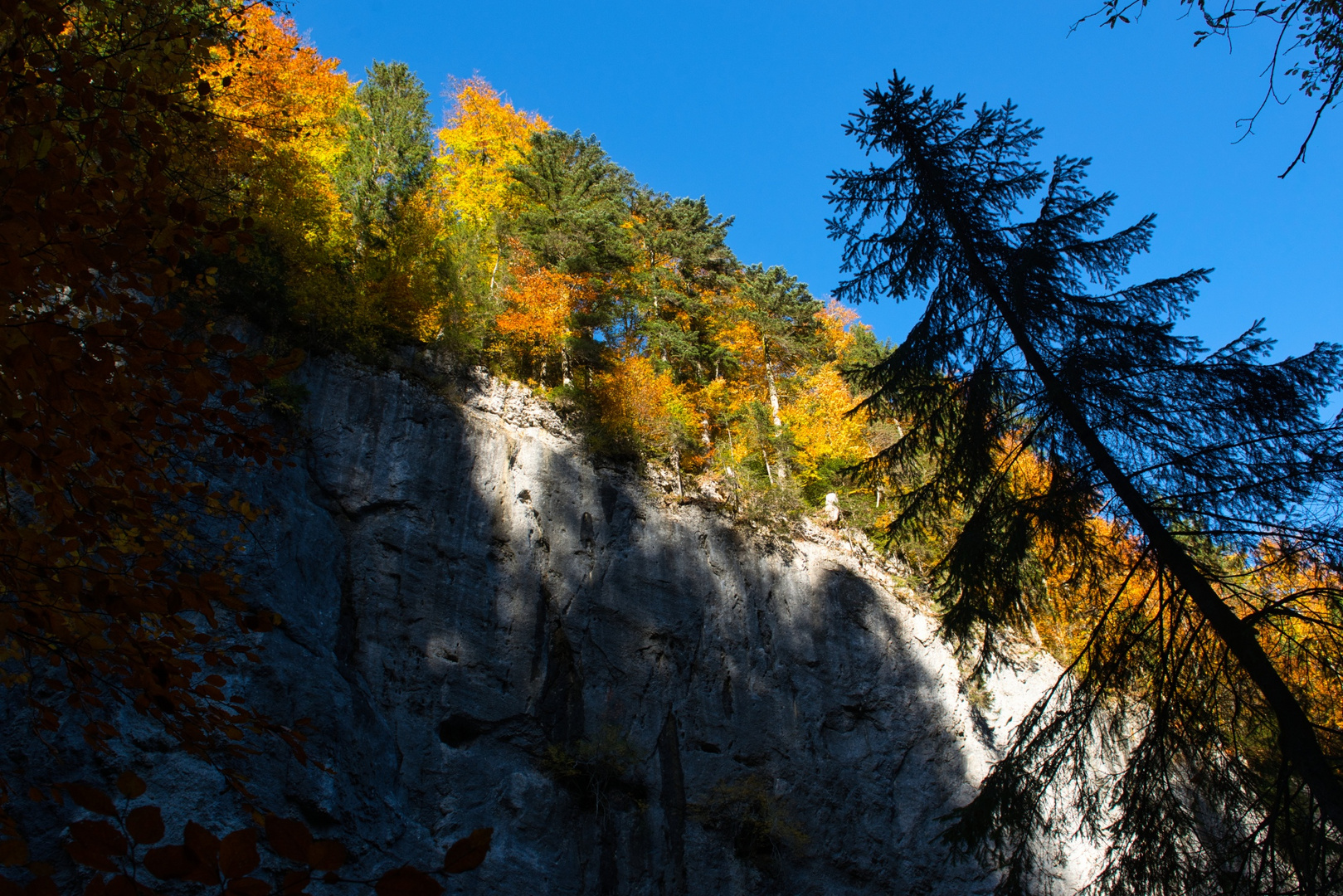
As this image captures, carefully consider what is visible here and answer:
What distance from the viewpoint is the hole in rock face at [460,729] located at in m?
11.1

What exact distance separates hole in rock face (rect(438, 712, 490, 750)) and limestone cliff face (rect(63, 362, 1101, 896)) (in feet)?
0.12

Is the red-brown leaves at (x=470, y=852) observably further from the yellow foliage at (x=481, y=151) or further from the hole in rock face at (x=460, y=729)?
the yellow foliage at (x=481, y=151)

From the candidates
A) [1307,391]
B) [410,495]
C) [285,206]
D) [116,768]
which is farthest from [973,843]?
[285,206]

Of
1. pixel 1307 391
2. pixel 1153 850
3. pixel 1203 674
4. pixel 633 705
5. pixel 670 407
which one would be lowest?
pixel 1153 850

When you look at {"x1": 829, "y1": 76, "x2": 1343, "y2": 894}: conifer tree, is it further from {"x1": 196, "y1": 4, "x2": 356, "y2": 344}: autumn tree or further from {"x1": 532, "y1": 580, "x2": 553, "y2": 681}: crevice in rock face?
{"x1": 196, "y1": 4, "x2": 356, "y2": 344}: autumn tree

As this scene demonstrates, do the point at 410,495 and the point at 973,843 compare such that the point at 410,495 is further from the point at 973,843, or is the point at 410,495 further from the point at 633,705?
the point at 973,843

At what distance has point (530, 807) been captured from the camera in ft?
36.4

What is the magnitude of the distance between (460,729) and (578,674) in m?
2.24

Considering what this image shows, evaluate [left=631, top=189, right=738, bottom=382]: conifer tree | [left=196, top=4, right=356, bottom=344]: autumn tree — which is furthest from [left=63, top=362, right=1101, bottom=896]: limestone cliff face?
[left=631, top=189, right=738, bottom=382]: conifer tree

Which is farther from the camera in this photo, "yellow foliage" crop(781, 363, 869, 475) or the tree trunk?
"yellow foliage" crop(781, 363, 869, 475)

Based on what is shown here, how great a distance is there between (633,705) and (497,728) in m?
2.49

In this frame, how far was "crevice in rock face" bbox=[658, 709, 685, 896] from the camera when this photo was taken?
38.6ft

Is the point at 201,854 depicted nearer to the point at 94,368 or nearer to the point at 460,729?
the point at 94,368

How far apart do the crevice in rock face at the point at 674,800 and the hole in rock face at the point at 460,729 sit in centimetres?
320
